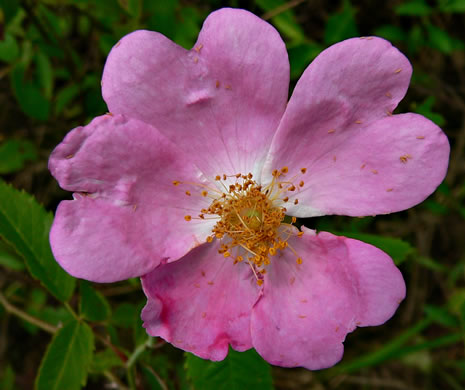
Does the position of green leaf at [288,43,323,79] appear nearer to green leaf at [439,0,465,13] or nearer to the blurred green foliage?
the blurred green foliage

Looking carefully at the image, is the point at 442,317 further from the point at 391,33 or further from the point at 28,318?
the point at 28,318

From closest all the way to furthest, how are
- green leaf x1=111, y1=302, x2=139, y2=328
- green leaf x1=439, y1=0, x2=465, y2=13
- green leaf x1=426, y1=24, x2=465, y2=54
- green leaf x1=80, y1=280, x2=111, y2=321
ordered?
green leaf x1=80, y1=280, x2=111, y2=321 < green leaf x1=111, y1=302, x2=139, y2=328 < green leaf x1=439, y1=0, x2=465, y2=13 < green leaf x1=426, y1=24, x2=465, y2=54

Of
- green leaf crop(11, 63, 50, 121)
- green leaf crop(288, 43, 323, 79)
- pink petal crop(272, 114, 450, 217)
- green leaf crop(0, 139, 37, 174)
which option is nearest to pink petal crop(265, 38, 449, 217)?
pink petal crop(272, 114, 450, 217)

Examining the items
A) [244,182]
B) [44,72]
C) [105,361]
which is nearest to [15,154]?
[44,72]

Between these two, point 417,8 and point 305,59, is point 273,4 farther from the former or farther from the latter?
point 417,8

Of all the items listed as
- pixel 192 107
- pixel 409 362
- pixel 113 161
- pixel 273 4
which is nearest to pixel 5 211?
pixel 113 161

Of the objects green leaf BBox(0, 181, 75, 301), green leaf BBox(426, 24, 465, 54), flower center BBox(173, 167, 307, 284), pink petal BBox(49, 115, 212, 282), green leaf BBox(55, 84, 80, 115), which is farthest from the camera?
green leaf BBox(55, 84, 80, 115)
